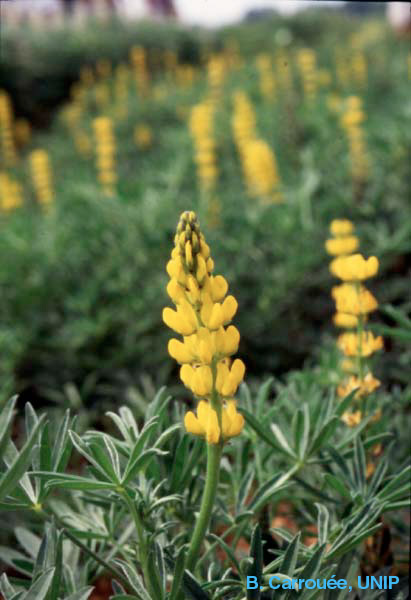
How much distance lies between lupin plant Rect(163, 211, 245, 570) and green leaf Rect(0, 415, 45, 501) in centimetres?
16

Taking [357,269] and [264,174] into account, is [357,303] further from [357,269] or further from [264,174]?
[264,174]

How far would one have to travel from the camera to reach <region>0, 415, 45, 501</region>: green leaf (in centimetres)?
68

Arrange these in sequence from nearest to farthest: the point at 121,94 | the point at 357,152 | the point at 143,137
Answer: the point at 357,152 → the point at 143,137 → the point at 121,94

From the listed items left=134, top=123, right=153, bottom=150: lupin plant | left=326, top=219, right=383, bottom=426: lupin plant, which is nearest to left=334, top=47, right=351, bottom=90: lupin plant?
left=134, top=123, right=153, bottom=150: lupin plant

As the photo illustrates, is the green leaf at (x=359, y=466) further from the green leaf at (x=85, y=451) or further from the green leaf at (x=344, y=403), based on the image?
the green leaf at (x=85, y=451)

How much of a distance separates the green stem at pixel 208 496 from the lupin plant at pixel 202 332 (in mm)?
16

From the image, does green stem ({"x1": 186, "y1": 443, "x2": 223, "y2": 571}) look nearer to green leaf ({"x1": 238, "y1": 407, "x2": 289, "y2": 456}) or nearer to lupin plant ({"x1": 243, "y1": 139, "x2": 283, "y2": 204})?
green leaf ({"x1": 238, "y1": 407, "x2": 289, "y2": 456})

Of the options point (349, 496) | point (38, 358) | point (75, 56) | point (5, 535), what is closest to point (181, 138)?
point (38, 358)

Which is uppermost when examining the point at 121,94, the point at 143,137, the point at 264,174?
the point at 121,94

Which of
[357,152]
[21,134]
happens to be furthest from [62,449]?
[21,134]

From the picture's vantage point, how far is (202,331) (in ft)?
2.40

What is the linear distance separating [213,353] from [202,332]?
0.08ft

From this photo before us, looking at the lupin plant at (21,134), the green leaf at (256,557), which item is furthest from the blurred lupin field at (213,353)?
the lupin plant at (21,134)

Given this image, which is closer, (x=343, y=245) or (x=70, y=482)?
(x=70, y=482)
